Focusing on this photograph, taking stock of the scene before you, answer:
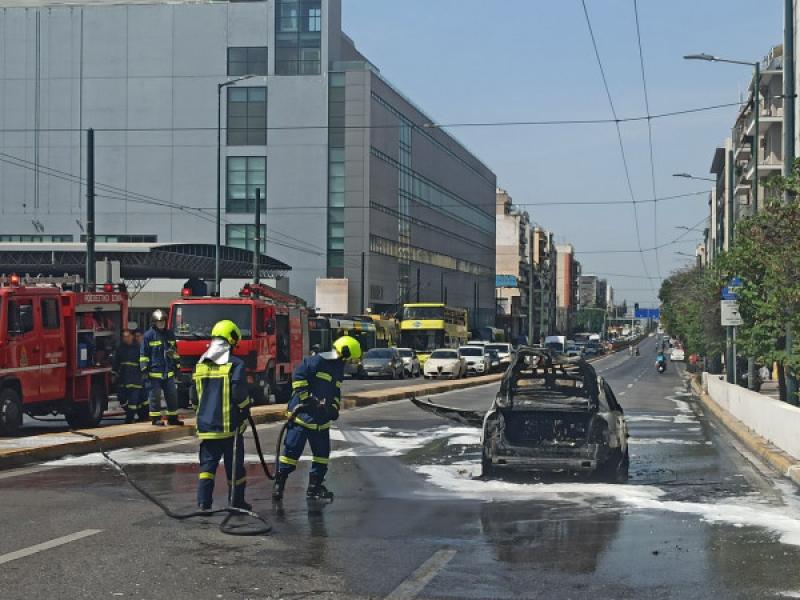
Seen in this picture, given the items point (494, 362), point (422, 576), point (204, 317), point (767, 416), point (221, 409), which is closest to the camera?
point (422, 576)

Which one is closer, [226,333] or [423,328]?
[226,333]

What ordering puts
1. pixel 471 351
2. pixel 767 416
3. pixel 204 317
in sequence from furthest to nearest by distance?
1. pixel 471 351
2. pixel 204 317
3. pixel 767 416

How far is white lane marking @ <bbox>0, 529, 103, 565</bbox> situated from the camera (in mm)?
8624

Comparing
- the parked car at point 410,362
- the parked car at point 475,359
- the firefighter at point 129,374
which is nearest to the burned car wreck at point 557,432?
the firefighter at point 129,374

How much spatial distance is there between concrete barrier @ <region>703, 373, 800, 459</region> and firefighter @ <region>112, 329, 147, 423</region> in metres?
11.0

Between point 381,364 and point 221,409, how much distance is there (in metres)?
43.2

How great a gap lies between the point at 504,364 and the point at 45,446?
5263 cm

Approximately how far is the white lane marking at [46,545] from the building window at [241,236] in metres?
72.0

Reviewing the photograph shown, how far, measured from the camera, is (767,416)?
2036cm

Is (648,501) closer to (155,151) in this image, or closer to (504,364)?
(504,364)

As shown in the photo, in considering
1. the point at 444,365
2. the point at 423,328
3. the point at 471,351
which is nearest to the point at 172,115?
the point at 423,328

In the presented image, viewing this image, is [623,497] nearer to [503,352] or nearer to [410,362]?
[410,362]

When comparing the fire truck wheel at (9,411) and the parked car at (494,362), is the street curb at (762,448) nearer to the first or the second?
the fire truck wheel at (9,411)

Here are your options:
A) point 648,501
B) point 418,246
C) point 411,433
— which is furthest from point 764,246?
point 418,246
